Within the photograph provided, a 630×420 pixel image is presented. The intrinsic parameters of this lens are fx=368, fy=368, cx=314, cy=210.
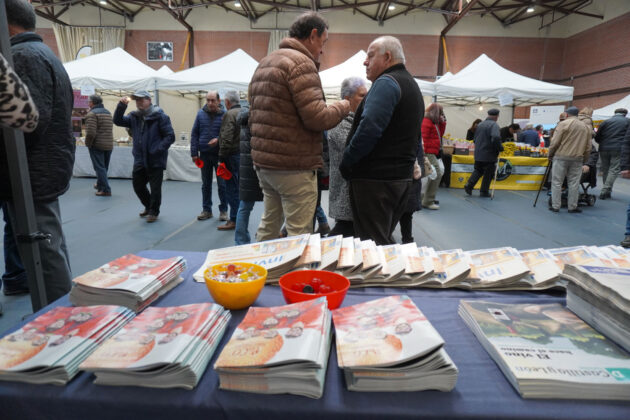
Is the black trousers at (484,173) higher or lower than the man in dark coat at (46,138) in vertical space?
lower

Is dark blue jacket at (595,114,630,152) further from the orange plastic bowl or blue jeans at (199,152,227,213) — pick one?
the orange plastic bowl

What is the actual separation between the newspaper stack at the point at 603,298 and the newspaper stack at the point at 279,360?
0.55 metres

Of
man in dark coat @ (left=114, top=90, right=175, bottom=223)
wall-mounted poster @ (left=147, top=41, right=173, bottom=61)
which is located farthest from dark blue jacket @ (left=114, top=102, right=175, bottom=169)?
wall-mounted poster @ (left=147, top=41, right=173, bottom=61)

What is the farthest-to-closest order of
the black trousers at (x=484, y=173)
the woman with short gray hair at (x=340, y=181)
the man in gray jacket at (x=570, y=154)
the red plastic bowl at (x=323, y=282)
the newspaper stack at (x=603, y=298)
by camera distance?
1. the black trousers at (x=484, y=173)
2. the man in gray jacket at (x=570, y=154)
3. the woman with short gray hair at (x=340, y=181)
4. the red plastic bowl at (x=323, y=282)
5. the newspaper stack at (x=603, y=298)

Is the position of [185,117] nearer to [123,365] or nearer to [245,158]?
[245,158]

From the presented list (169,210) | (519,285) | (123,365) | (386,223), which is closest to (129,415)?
(123,365)

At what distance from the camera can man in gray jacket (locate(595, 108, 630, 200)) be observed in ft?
20.9

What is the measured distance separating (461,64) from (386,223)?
14081 mm

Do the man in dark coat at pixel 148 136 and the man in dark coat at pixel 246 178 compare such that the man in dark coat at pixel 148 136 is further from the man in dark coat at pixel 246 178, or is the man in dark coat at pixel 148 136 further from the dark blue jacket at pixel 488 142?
the dark blue jacket at pixel 488 142

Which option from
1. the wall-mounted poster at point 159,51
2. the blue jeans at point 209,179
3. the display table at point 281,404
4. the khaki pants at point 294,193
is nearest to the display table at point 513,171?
the blue jeans at point 209,179

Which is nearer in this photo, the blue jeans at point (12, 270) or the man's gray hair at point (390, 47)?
the man's gray hair at point (390, 47)

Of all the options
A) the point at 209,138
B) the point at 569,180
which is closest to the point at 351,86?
the point at 209,138

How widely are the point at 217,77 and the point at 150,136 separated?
3.76 metres

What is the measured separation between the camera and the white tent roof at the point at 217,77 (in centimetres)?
689
